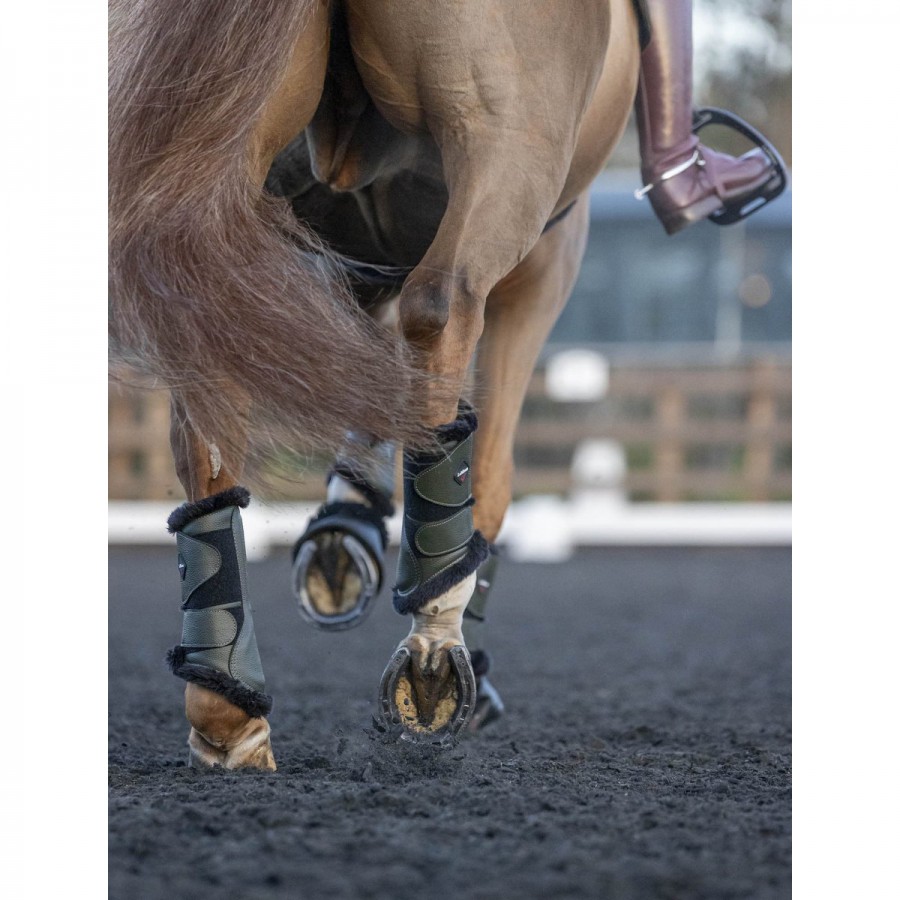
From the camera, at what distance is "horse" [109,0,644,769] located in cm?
195

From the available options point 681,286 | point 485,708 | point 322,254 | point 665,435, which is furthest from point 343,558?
point 681,286

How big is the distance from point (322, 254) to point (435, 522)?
51 centimetres

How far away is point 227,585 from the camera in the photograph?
2248mm

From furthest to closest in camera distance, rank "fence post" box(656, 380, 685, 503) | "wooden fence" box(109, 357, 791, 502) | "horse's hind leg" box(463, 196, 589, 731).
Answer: "fence post" box(656, 380, 685, 503) → "wooden fence" box(109, 357, 791, 502) → "horse's hind leg" box(463, 196, 589, 731)

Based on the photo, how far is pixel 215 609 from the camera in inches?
88.0

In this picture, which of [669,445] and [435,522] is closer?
[435,522]

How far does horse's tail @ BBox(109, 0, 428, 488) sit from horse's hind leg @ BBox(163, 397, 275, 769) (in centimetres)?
24

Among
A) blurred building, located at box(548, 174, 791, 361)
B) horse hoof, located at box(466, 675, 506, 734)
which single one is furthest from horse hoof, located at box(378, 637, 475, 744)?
blurred building, located at box(548, 174, 791, 361)

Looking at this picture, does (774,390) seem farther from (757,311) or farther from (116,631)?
(116,631)

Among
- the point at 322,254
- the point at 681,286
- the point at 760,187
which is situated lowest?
the point at 322,254

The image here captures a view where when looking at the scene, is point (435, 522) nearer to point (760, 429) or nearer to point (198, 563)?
point (198, 563)

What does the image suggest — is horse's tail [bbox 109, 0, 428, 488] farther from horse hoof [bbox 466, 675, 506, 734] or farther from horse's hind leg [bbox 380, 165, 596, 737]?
horse hoof [bbox 466, 675, 506, 734]
